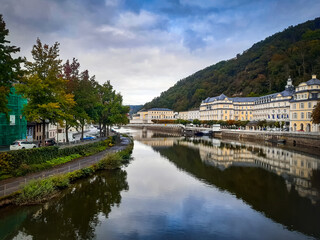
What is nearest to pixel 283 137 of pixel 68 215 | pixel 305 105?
pixel 305 105

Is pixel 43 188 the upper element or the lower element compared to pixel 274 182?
upper

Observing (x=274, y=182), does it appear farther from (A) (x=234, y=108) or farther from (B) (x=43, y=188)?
(A) (x=234, y=108)

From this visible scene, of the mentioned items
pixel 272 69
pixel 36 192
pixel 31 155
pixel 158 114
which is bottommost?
pixel 36 192

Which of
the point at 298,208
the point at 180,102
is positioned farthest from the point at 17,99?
the point at 180,102

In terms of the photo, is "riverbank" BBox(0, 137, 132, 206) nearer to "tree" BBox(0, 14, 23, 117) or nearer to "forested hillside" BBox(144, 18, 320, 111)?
"tree" BBox(0, 14, 23, 117)

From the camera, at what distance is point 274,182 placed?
25.6 metres

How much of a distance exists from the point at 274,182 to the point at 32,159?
24.9 m

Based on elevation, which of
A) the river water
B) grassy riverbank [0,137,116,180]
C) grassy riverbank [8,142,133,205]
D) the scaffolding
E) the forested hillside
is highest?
the forested hillside

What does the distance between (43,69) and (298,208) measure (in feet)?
93.4

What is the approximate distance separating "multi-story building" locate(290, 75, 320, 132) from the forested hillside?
143 ft

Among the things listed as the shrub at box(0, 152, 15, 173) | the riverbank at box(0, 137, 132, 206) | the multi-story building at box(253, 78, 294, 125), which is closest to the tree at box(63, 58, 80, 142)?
the riverbank at box(0, 137, 132, 206)

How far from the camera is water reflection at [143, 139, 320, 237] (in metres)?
17.2

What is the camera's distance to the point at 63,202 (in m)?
18.4

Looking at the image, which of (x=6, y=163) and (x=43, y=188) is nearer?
(x=43, y=188)
